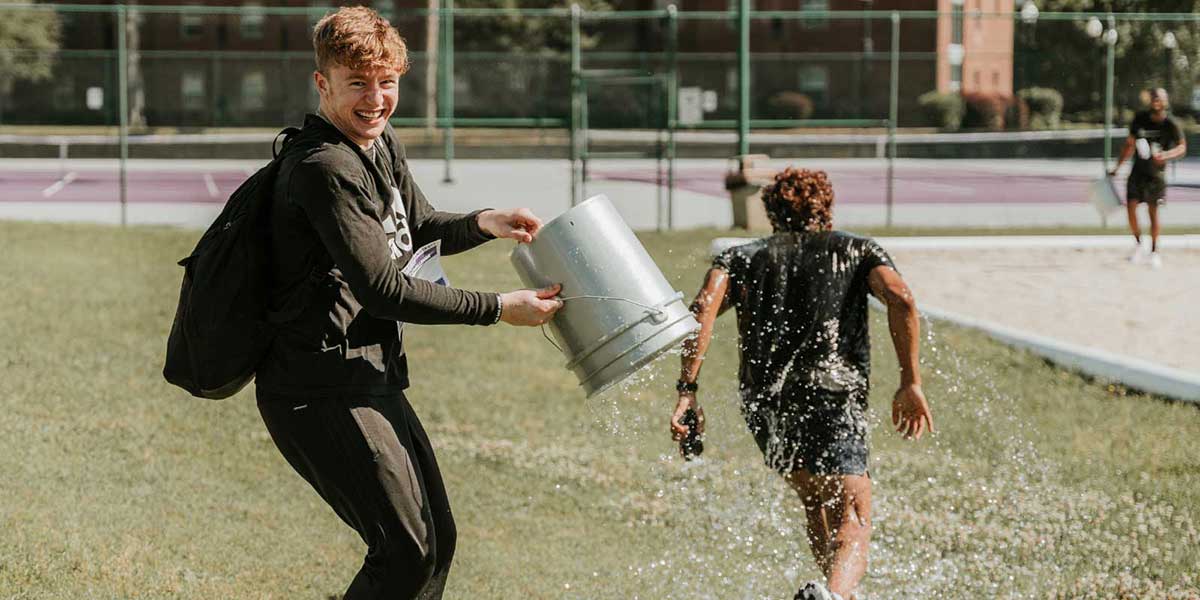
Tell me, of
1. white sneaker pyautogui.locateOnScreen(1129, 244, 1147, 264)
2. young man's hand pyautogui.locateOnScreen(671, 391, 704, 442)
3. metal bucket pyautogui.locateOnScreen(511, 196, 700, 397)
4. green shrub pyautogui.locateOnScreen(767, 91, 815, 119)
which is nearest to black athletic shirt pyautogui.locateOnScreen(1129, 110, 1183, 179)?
white sneaker pyautogui.locateOnScreen(1129, 244, 1147, 264)

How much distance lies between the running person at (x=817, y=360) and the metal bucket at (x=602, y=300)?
3.32ft

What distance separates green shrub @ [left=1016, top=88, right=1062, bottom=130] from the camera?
21875 mm

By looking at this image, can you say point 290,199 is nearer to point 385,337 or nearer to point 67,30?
point 385,337

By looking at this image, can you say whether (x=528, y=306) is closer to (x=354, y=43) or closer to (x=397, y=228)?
(x=397, y=228)

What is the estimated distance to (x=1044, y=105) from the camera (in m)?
22.4

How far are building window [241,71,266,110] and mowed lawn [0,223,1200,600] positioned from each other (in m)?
13.5

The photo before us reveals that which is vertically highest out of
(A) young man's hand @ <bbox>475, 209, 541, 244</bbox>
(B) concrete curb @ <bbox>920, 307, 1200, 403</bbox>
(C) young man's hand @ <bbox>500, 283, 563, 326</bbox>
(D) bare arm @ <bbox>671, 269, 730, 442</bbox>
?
(A) young man's hand @ <bbox>475, 209, 541, 244</bbox>

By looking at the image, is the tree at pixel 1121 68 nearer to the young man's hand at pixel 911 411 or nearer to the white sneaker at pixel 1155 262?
the white sneaker at pixel 1155 262

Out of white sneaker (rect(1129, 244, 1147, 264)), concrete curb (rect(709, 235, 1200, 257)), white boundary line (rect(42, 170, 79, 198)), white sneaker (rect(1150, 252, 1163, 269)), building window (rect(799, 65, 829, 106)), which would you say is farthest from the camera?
building window (rect(799, 65, 829, 106))

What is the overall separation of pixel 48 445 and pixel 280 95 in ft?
56.0

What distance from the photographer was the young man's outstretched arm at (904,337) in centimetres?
488

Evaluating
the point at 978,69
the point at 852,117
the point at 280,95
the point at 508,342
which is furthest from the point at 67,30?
the point at 508,342

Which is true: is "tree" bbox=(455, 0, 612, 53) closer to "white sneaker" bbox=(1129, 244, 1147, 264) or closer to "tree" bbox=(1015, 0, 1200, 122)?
"tree" bbox=(1015, 0, 1200, 122)

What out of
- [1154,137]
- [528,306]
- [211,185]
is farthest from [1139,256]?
[211,185]
